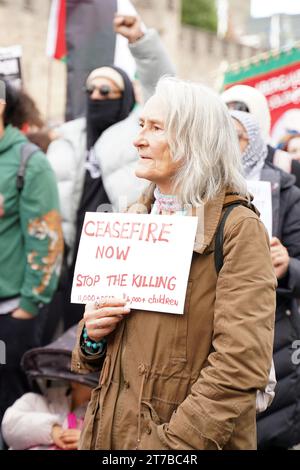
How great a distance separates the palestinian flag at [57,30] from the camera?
702cm

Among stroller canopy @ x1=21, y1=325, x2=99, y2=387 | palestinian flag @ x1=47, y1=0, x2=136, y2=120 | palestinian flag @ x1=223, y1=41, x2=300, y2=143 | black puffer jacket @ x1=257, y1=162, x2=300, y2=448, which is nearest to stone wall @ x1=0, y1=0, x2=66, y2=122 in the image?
palestinian flag @ x1=223, y1=41, x2=300, y2=143

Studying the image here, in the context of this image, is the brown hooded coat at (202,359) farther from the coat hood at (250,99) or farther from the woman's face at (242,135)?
the coat hood at (250,99)

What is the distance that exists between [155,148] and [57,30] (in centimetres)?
456

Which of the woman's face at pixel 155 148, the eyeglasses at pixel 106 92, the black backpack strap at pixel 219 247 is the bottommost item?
the eyeglasses at pixel 106 92

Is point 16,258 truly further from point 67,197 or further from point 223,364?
point 223,364

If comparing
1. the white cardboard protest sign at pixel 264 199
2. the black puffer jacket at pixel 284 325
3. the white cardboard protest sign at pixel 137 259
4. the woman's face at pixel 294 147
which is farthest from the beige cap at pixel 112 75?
the white cardboard protest sign at pixel 137 259

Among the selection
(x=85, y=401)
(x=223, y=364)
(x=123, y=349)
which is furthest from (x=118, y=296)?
(x=85, y=401)

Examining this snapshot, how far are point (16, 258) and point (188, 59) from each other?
33286 mm

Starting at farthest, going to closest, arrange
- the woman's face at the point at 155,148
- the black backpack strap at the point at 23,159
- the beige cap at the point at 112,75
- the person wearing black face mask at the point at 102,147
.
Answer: the beige cap at the point at 112,75
the person wearing black face mask at the point at 102,147
the black backpack strap at the point at 23,159
the woman's face at the point at 155,148

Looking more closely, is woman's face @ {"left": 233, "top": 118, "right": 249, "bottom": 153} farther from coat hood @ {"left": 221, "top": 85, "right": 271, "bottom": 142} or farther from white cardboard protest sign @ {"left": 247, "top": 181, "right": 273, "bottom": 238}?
coat hood @ {"left": 221, "top": 85, "right": 271, "bottom": 142}

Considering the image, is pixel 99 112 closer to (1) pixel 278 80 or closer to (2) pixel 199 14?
(1) pixel 278 80

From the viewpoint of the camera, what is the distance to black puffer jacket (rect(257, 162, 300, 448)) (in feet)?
13.4

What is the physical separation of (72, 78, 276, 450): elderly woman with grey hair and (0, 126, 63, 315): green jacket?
6.59 ft

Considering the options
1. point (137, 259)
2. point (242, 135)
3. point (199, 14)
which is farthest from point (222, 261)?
point (199, 14)
